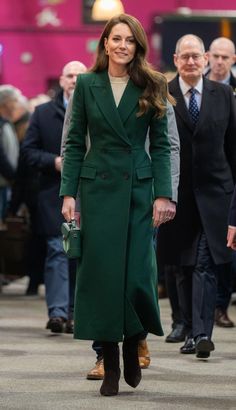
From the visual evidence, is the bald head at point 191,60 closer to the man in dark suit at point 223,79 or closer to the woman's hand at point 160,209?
the man in dark suit at point 223,79

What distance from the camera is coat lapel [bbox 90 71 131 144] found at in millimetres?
7824

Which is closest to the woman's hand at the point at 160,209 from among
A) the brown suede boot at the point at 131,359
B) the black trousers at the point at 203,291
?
the brown suede boot at the point at 131,359

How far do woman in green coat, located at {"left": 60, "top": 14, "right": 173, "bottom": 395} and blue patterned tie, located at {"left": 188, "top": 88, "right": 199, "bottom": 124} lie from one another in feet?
6.14

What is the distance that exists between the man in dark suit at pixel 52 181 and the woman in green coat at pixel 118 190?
10.5 ft

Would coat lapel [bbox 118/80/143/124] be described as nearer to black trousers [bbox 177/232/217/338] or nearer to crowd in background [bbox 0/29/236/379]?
crowd in background [bbox 0/29/236/379]

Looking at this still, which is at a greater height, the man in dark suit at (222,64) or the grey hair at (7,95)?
the man in dark suit at (222,64)

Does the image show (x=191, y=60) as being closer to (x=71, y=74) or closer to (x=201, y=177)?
(x=201, y=177)

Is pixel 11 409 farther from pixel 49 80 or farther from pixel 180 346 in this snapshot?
pixel 49 80

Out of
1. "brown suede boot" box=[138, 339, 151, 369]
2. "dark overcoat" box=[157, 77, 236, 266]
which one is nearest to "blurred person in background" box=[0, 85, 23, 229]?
"dark overcoat" box=[157, 77, 236, 266]

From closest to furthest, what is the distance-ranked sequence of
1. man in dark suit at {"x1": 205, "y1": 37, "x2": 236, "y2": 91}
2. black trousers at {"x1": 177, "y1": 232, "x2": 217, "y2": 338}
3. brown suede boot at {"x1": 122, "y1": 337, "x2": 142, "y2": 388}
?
brown suede boot at {"x1": 122, "y1": 337, "x2": 142, "y2": 388}, black trousers at {"x1": 177, "y1": 232, "x2": 217, "y2": 338}, man in dark suit at {"x1": 205, "y1": 37, "x2": 236, "y2": 91}

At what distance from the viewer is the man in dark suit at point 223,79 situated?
11.6m

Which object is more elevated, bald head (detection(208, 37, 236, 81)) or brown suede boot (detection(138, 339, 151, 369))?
bald head (detection(208, 37, 236, 81))

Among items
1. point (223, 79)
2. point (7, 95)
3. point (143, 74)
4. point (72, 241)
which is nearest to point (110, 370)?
point (72, 241)

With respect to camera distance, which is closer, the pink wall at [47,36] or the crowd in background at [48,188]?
the crowd in background at [48,188]
